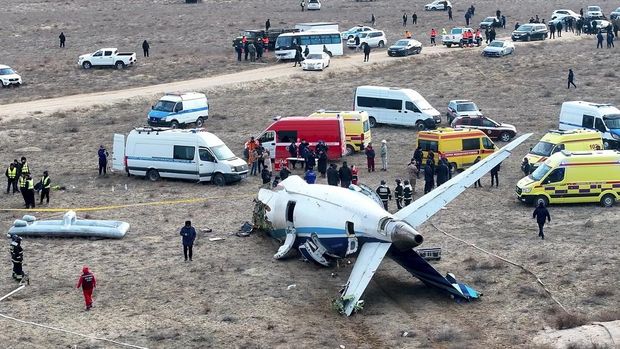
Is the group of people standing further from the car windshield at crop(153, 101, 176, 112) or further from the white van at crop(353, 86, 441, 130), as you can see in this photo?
the white van at crop(353, 86, 441, 130)

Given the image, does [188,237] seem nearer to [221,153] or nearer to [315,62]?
[221,153]

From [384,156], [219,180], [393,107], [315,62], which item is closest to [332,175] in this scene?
[219,180]

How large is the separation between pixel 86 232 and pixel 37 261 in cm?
279

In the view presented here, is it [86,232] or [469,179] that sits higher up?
[469,179]

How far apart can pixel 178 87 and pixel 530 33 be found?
29.7m

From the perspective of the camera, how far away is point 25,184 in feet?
132

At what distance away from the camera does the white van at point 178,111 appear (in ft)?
182

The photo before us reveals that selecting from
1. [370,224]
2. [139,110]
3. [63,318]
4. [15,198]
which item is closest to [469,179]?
[370,224]

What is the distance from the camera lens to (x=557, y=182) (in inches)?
1545

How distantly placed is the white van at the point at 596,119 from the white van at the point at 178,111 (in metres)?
18.5

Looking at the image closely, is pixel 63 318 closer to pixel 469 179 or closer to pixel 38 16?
pixel 469 179

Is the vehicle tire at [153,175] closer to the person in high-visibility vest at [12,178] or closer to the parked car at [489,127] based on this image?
the person in high-visibility vest at [12,178]

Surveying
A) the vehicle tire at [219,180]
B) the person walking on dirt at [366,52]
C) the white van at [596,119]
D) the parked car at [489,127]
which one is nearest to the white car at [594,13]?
the person walking on dirt at [366,52]

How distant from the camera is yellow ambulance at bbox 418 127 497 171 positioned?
150 feet
